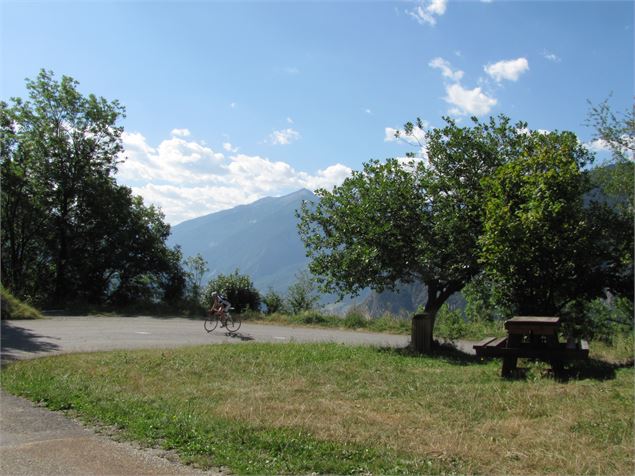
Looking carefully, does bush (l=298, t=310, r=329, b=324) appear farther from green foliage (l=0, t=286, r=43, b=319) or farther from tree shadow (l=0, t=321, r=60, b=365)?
tree shadow (l=0, t=321, r=60, b=365)

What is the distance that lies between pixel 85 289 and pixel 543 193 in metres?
27.0

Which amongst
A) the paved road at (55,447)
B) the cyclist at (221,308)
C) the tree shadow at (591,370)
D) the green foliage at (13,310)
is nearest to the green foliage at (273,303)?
the cyclist at (221,308)

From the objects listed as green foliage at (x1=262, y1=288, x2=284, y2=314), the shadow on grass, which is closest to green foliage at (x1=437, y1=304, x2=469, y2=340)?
the shadow on grass

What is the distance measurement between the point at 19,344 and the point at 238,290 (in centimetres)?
1475

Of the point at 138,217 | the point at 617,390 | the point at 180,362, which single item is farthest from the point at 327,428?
the point at 138,217

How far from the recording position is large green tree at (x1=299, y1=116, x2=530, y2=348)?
13850 mm

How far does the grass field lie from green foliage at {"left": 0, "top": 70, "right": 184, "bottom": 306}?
21142 millimetres

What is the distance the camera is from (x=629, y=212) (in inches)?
499

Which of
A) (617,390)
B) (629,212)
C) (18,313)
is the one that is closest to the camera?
(617,390)

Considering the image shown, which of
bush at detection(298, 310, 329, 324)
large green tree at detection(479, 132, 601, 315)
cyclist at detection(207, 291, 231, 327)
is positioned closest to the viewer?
large green tree at detection(479, 132, 601, 315)

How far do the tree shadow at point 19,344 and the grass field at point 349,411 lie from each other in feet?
4.31

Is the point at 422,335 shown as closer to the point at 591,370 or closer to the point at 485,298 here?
the point at 485,298

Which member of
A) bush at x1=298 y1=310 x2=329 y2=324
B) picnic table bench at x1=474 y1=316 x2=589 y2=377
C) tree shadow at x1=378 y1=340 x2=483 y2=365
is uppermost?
picnic table bench at x1=474 y1=316 x2=589 y2=377

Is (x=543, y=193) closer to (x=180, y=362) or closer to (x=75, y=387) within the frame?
(x=180, y=362)
